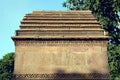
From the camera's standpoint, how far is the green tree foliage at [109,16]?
27969 millimetres

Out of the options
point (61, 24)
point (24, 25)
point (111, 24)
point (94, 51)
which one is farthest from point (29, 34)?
point (111, 24)

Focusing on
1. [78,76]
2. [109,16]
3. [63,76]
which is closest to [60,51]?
[63,76]

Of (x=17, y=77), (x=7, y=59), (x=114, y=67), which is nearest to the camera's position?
(x=17, y=77)

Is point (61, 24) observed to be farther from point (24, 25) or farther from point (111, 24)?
point (111, 24)

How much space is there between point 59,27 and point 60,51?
3.02ft

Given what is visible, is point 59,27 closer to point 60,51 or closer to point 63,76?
point 60,51

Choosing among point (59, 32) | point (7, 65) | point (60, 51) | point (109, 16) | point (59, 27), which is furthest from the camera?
point (7, 65)

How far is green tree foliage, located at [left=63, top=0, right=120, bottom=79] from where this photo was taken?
28.0 meters

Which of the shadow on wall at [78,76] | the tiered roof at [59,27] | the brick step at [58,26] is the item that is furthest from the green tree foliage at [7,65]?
the shadow on wall at [78,76]

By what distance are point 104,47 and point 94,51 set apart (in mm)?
379

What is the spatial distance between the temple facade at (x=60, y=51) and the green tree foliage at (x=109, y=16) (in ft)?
55.7

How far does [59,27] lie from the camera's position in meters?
11.1

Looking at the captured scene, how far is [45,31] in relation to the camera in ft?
35.9

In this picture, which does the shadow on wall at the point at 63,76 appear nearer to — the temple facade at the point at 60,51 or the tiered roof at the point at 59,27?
the temple facade at the point at 60,51
